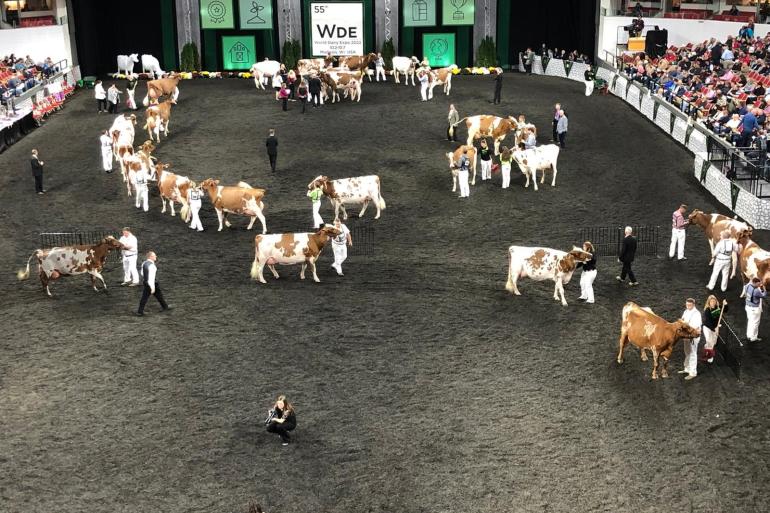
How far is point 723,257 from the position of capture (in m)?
23.8

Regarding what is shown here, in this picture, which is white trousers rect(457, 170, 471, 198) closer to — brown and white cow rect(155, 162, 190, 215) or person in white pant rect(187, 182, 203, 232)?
person in white pant rect(187, 182, 203, 232)

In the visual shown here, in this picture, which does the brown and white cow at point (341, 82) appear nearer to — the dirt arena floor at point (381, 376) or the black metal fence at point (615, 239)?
the dirt arena floor at point (381, 376)

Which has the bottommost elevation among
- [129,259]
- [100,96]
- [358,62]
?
[129,259]

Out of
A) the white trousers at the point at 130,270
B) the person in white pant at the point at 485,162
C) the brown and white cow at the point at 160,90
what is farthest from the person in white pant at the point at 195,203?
the brown and white cow at the point at 160,90

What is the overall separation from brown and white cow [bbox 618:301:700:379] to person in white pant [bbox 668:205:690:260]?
6.13 meters

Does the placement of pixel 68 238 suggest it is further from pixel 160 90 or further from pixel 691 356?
pixel 691 356

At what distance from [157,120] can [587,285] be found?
20462mm

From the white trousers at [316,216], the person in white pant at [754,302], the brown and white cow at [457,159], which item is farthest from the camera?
the brown and white cow at [457,159]

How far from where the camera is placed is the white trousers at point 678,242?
25922 mm

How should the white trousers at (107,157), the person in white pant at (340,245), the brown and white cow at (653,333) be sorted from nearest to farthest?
the brown and white cow at (653,333) → the person in white pant at (340,245) → the white trousers at (107,157)

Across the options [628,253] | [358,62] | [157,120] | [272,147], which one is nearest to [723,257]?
[628,253]

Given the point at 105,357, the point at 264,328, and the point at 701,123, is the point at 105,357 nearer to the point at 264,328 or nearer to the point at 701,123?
the point at 264,328

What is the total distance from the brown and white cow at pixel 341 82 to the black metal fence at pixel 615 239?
18603mm

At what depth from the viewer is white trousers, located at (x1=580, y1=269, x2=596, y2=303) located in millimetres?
23220
